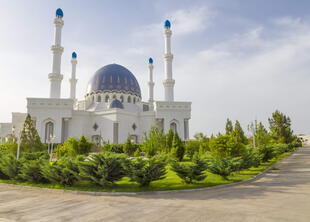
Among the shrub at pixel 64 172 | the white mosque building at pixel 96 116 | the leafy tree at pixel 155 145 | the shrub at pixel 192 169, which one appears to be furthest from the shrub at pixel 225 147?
the white mosque building at pixel 96 116

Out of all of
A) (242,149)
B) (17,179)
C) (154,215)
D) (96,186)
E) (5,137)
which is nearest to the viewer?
(154,215)

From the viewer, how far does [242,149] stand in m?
13.2

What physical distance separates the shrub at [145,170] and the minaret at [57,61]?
97.2ft

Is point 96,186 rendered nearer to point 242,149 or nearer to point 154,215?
point 154,215

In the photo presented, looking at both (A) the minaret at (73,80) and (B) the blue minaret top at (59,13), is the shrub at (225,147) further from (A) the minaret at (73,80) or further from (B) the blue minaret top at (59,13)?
(A) the minaret at (73,80)

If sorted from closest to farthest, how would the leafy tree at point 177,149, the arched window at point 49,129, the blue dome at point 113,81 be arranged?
the leafy tree at point 177,149 → the arched window at point 49,129 → the blue dome at point 113,81

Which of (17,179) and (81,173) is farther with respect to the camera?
(17,179)

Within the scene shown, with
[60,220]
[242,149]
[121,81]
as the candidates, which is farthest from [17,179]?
[121,81]

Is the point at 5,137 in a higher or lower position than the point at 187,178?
higher

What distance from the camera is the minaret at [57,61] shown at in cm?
3403

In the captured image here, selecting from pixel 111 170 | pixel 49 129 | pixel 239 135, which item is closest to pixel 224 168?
pixel 111 170

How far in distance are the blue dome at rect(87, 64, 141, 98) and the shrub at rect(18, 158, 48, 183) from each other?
33.0 m

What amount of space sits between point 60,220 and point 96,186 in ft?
11.8

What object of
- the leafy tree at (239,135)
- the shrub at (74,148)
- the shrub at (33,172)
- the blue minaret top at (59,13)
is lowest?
the shrub at (33,172)
